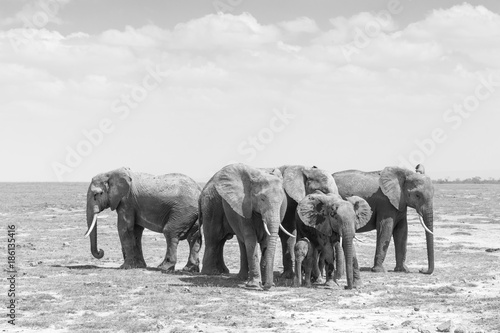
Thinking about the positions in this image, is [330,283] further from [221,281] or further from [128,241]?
[128,241]

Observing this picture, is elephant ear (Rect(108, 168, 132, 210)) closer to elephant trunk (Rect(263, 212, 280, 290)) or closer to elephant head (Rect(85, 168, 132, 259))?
elephant head (Rect(85, 168, 132, 259))

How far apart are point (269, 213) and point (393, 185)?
6.34 meters

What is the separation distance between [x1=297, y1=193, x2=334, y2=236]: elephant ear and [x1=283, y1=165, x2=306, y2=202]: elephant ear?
0.99 m

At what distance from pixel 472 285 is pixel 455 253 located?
8.33 metres

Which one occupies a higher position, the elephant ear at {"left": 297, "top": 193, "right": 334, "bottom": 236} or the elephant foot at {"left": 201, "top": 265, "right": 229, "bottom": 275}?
the elephant ear at {"left": 297, "top": 193, "right": 334, "bottom": 236}

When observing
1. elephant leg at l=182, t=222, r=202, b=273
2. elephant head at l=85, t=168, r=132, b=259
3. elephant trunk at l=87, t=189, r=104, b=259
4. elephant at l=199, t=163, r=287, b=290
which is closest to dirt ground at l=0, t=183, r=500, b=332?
elephant trunk at l=87, t=189, r=104, b=259

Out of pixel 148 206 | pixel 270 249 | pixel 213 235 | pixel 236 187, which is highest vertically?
pixel 236 187

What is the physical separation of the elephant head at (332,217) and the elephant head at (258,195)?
23.9 inches

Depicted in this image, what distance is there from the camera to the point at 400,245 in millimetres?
22031

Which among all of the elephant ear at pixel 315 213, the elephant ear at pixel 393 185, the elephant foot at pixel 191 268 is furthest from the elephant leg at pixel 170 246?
the elephant ear at pixel 393 185

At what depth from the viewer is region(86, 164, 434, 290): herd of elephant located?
17.1 meters

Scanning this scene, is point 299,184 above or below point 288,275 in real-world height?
above

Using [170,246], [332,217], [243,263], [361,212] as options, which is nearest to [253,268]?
[243,263]

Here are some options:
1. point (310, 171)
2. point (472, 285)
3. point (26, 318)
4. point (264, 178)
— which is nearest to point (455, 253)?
point (472, 285)
